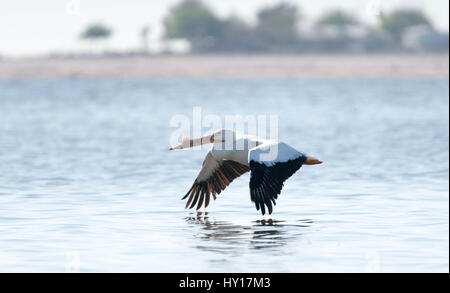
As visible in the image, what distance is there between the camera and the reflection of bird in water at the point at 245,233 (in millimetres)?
10094

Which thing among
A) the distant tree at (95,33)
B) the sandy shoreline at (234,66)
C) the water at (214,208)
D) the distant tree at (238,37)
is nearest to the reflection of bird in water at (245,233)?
the water at (214,208)

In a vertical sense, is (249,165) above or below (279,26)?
below

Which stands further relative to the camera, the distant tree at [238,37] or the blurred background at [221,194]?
the distant tree at [238,37]

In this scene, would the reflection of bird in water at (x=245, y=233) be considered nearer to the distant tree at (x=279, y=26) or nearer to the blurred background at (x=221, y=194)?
the blurred background at (x=221, y=194)

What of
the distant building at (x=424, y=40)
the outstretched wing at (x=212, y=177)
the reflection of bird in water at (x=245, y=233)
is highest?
the distant building at (x=424, y=40)

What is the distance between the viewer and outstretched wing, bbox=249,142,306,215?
1084cm

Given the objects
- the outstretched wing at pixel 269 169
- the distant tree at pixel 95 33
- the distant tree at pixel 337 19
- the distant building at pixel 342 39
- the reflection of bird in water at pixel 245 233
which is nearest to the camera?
the reflection of bird in water at pixel 245 233

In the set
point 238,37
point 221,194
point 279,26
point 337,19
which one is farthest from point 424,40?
point 221,194

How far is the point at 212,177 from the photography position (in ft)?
41.3

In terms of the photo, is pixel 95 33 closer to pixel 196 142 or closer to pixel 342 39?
pixel 342 39

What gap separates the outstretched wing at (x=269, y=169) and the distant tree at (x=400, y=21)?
311 ft

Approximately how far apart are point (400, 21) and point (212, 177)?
3793 inches

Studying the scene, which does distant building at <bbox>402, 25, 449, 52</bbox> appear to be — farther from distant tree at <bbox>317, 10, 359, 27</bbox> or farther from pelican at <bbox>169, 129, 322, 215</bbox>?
pelican at <bbox>169, 129, 322, 215</bbox>
